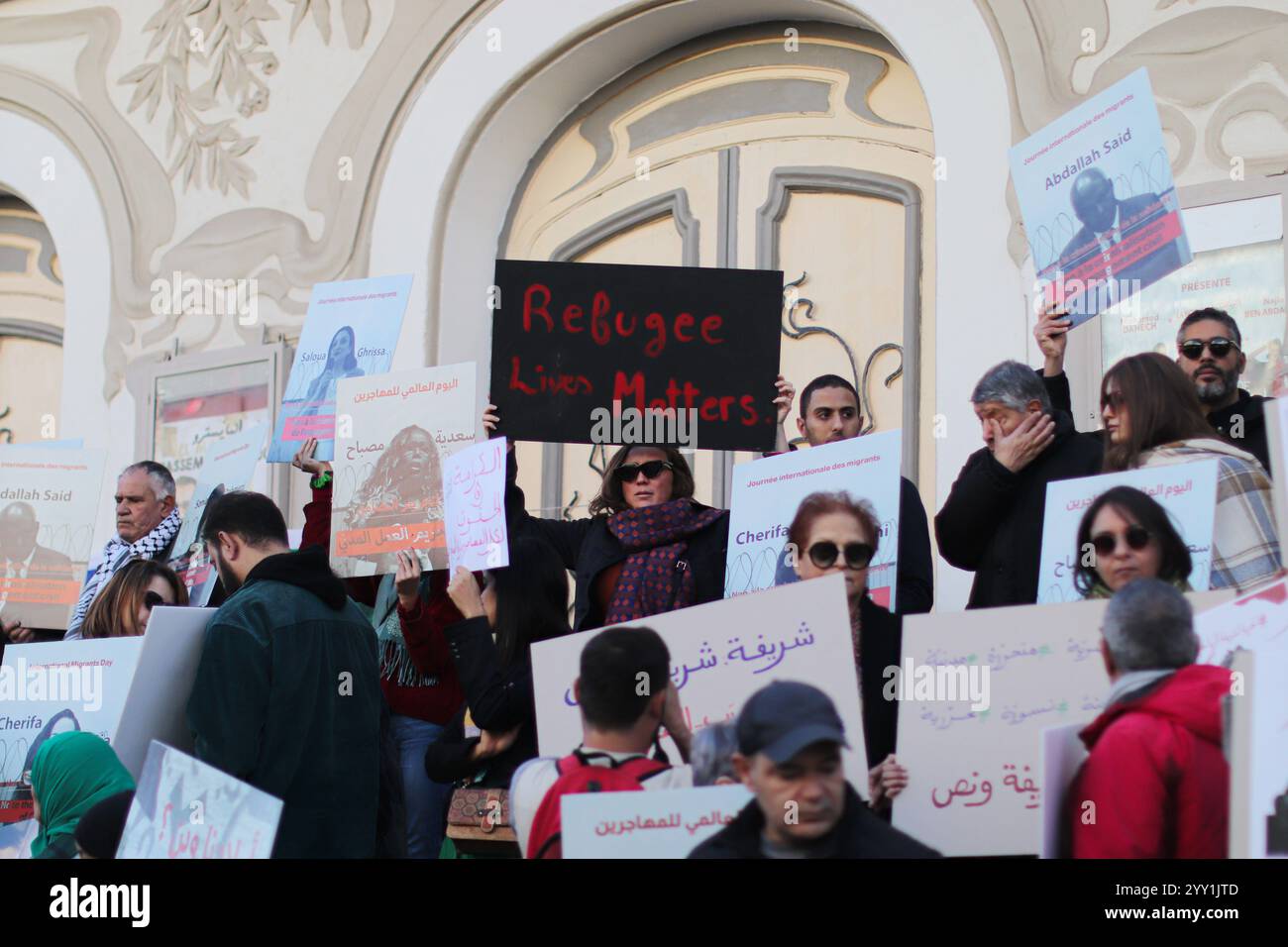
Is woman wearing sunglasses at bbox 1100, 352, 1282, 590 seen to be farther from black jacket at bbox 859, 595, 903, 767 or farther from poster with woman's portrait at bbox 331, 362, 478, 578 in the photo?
poster with woman's portrait at bbox 331, 362, 478, 578

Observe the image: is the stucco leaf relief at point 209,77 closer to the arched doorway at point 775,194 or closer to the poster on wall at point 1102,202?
the arched doorway at point 775,194

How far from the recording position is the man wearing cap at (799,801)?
2.56 meters

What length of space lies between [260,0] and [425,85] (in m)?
1.18

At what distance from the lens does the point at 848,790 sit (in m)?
2.62

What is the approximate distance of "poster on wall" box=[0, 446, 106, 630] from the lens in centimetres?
596

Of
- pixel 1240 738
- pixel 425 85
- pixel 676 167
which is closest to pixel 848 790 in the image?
pixel 1240 738

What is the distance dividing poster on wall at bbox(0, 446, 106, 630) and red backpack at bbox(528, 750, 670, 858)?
344 cm

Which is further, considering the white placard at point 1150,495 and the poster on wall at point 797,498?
the poster on wall at point 797,498

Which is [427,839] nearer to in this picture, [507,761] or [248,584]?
[507,761]

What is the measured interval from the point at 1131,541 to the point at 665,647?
0.87 metres

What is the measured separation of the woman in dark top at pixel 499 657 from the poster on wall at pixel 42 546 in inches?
77.9
